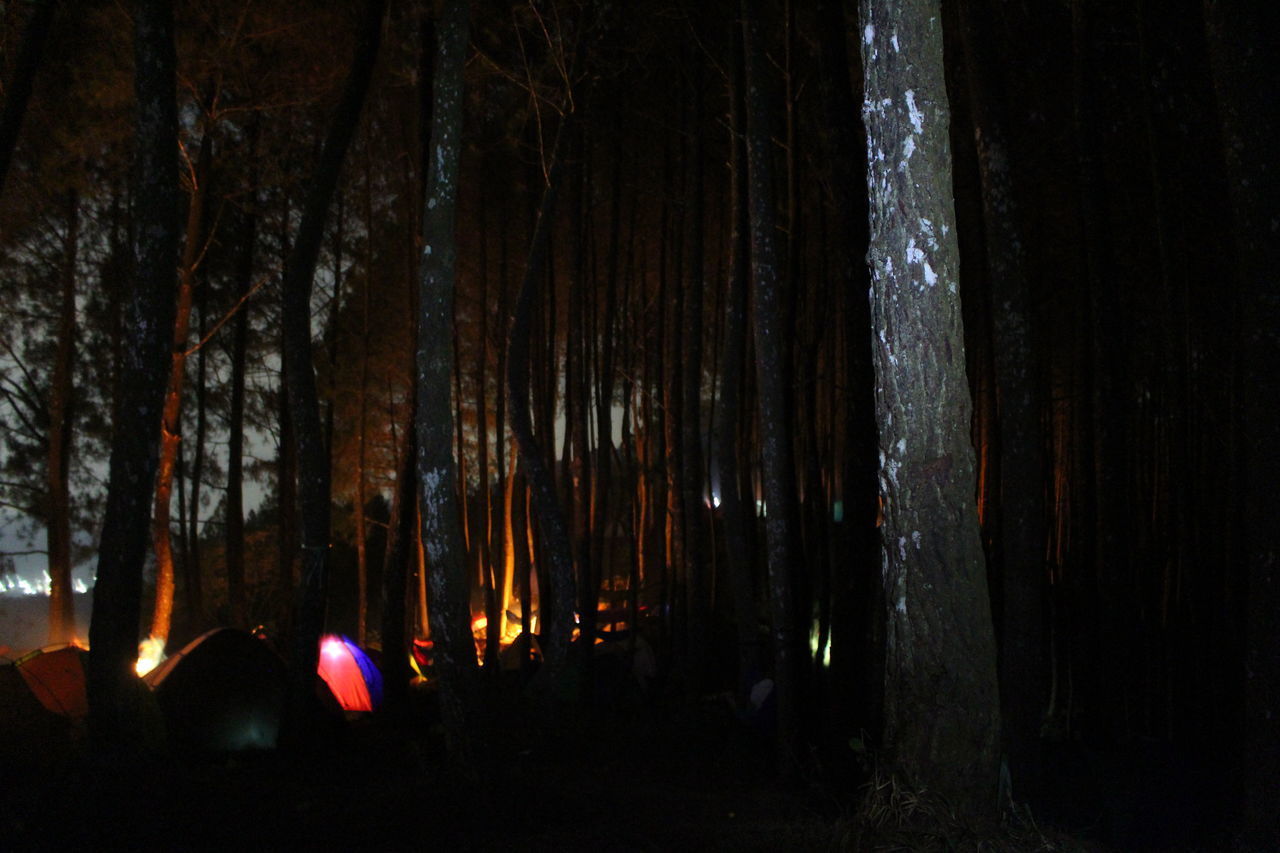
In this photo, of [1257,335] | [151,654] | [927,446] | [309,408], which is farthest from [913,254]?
[151,654]

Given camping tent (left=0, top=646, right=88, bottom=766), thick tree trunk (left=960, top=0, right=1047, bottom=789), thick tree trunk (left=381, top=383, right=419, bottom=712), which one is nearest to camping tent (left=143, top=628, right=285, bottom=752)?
camping tent (left=0, top=646, right=88, bottom=766)

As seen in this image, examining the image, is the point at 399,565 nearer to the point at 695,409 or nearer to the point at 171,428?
the point at 171,428

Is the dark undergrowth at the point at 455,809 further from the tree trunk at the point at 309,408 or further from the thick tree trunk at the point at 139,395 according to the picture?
the tree trunk at the point at 309,408

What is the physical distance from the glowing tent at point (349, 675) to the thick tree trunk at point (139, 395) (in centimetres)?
596

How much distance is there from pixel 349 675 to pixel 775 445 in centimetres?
811

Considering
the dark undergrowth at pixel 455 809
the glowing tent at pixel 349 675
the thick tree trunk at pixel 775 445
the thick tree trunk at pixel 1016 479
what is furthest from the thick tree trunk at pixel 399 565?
the thick tree trunk at pixel 1016 479

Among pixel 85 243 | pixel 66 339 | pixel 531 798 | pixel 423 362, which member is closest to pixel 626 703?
pixel 531 798

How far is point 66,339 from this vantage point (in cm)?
1367

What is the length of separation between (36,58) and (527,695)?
327 inches

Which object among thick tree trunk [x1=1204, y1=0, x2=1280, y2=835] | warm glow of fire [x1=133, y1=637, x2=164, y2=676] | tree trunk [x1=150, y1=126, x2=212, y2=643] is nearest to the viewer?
thick tree trunk [x1=1204, y1=0, x2=1280, y2=835]

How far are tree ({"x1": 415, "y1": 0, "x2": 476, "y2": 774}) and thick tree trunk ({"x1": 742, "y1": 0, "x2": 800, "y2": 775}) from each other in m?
2.67

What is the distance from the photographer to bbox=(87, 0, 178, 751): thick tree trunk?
6379 mm

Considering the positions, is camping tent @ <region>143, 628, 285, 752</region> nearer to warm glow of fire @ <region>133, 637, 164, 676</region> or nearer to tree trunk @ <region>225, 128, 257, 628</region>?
warm glow of fire @ <region>133, 637, 164, 676</region>

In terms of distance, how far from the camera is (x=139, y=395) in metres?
6.59
